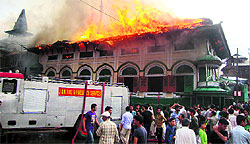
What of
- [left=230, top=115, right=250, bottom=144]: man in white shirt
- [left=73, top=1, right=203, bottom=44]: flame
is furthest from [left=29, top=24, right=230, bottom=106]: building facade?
[left=230, top=115, right=250, bottom=144]: man in white shirt

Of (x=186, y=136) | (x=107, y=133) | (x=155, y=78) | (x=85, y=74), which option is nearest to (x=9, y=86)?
(x=107, y=133)

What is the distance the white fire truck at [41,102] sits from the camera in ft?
28.7

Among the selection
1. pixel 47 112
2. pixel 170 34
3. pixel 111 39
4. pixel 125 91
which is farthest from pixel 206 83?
pixel 47 112

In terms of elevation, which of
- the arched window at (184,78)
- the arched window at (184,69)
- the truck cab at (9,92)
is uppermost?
the arched window at (184,69)

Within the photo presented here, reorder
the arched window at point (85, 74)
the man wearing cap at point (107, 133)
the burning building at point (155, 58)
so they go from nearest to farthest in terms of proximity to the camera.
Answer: the man wearing cap at point (107, 133) < the burning building at point (155, 58) < the arched window at point (85, 74)

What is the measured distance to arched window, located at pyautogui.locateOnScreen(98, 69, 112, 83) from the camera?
25109mm

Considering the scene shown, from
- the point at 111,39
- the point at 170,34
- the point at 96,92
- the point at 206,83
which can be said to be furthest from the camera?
the point at 111,39

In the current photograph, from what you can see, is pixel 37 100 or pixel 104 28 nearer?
pixel 37 100

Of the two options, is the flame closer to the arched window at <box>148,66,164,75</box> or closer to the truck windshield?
the arched window at <box>148,66,164,75</box>

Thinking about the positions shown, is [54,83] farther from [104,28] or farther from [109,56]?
[104,28]

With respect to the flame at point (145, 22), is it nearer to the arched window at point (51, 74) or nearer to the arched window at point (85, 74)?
the arched window at point (85, 74)

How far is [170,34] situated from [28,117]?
1667 cm

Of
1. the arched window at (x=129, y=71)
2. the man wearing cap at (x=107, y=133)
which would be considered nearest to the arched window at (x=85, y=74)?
the arched window at (x=129, y=71)

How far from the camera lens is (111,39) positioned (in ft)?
79.4
